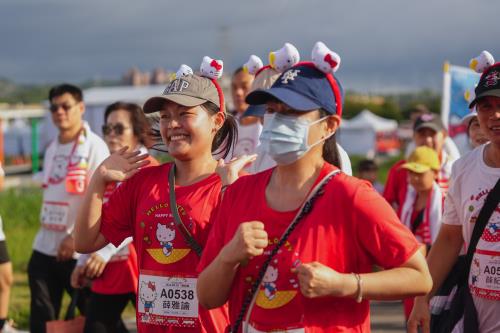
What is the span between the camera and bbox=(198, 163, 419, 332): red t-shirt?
3.22 metres

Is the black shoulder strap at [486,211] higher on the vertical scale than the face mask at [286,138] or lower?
lower

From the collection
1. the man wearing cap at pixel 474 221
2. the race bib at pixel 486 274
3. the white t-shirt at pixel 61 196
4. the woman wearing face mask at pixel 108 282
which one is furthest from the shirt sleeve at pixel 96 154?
the race bib at pixel 486 274

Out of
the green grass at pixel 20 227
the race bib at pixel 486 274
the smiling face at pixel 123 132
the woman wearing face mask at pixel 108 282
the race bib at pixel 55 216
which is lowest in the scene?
the green grass at pixel 20 227

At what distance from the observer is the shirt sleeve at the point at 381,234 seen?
321 cm

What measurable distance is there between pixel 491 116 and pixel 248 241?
1.73 meters

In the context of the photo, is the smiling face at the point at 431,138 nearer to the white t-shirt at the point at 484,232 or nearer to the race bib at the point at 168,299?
the white t-shirt at the point at 484,232

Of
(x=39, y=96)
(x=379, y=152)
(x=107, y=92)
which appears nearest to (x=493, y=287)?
(x=107, y=92)

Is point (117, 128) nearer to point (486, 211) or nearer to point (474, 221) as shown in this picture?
point (474, 221)

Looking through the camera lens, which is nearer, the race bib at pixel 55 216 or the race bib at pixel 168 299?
→ the race bib at pixel 168 299

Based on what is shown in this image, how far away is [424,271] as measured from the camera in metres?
3.26

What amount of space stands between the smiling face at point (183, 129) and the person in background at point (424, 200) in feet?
11.7

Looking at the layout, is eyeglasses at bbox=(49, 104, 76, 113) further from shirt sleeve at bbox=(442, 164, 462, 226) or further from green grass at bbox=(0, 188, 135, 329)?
shirt sleeve at bbox=(442, 164, 462, 226)

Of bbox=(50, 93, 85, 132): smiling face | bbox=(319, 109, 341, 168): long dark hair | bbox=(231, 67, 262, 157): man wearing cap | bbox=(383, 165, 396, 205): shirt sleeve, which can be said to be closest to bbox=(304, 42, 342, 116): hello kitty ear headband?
bbox=(319, 109, 341, 168): long dark hair

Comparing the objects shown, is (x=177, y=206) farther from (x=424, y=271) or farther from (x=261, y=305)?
(x=424, y=271)
